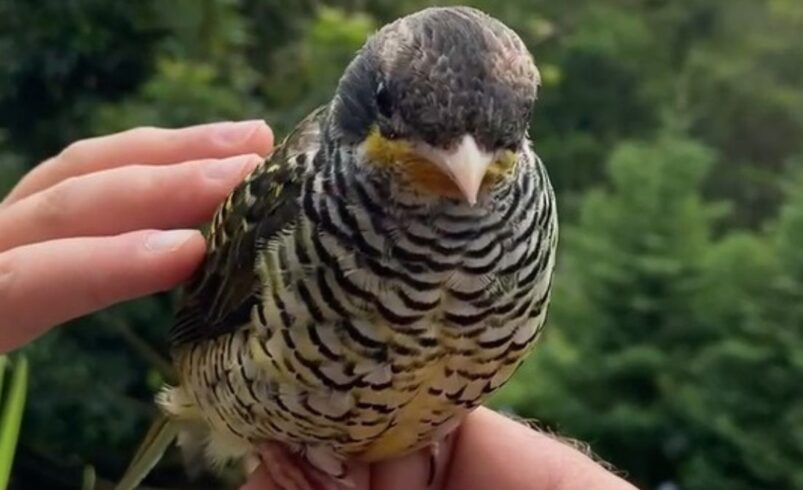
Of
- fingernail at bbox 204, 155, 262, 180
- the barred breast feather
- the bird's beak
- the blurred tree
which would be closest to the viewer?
the bird's beak

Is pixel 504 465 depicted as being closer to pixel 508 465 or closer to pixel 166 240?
pixel 508 465

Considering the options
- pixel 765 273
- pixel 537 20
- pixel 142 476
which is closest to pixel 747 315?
pixel 765 273

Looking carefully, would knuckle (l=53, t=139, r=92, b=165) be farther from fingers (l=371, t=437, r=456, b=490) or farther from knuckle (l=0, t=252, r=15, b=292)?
fingers (l=371, t=437, r=456, b=490)

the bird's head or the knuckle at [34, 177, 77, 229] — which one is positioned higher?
the bird's head

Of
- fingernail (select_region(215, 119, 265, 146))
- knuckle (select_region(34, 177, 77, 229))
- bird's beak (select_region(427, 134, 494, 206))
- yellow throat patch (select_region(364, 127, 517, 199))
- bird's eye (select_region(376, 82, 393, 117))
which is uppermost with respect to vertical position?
bird's eye (select_region(376, 82, 393, 117))

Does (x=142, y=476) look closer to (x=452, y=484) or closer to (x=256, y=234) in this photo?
(x=452, y=484)

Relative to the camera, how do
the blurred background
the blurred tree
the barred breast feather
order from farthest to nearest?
the blurred tree, the blurred background, the barred breast feather

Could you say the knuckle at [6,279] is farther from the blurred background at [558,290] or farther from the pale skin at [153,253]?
the blurred background at [558,290]

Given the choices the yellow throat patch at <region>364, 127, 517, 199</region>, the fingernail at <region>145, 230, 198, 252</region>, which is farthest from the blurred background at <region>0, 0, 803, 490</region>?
the yellow throat patch at <region>364, 127, 517, 199</region>
